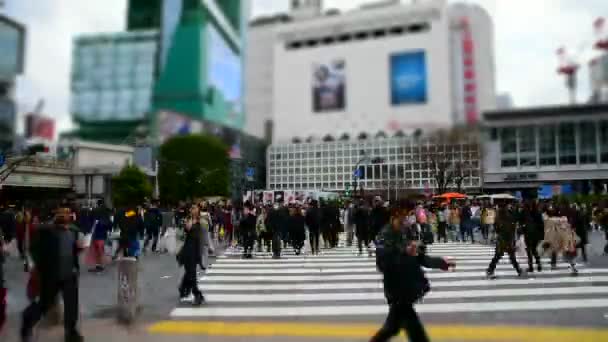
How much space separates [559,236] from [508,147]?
171 ft

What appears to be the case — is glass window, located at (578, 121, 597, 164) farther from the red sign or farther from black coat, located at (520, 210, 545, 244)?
the red sign

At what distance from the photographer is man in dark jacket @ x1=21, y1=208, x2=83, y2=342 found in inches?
196

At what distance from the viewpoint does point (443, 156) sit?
3766 centimetres

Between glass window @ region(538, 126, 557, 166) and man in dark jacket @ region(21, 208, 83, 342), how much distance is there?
59710mm

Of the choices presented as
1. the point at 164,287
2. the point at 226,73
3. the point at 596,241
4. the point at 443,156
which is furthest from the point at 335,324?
the point at 226,73

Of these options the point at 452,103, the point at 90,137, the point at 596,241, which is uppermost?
the point at 452,103

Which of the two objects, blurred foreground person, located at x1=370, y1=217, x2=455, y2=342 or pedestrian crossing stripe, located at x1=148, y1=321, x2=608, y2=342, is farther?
pedestrian crossing stripe, located at x1=148, y1=321, x2=608, y2=342

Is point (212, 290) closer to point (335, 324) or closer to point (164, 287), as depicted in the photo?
point (164, 287)

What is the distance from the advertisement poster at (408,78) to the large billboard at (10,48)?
87781 millimetres

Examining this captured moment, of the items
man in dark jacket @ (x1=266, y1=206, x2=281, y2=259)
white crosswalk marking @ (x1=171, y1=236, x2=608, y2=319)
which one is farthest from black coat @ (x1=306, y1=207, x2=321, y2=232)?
white crosswalk marking @ (x1=171, y1=236, x2=608, y2=319)

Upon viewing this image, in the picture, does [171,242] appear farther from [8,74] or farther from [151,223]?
[8,74]

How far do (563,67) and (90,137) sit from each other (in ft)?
285

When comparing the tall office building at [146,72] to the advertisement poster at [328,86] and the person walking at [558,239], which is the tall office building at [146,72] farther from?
the person walking at [558,239]

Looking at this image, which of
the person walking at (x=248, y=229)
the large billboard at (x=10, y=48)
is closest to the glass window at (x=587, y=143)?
the person walking at (x=248, y=229)
